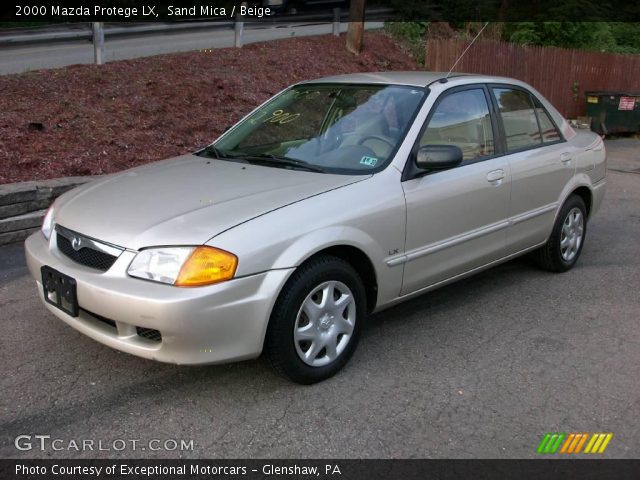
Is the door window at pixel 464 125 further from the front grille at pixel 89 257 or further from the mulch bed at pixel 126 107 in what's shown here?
the mulch bed at pixel 126 107

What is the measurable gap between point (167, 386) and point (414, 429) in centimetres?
133

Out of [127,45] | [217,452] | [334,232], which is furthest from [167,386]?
[127,45]

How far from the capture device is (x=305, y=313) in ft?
11.5

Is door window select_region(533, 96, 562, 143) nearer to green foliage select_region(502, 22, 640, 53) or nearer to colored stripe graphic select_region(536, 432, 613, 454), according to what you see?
colored stripe graphic select_region(536, 432, 613, 454)

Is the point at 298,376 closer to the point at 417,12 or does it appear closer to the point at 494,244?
the point at 494,244

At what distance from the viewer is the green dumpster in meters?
15.1

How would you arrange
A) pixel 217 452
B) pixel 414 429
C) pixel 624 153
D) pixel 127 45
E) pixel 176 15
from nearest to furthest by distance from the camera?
pixel 217 452 < pixel 414 429 < pixel 127 45 < pixel 624 153 < pixel 176 15

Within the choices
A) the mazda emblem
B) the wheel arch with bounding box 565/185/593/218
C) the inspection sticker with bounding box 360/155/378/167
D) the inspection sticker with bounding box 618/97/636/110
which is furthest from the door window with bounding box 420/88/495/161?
the inspection sticker with bounding box 618/97/636/110

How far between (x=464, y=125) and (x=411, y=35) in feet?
41.5

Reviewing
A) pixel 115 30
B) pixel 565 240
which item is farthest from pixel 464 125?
pixel 115 30

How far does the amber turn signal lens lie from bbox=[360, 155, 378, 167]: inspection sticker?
1210mm

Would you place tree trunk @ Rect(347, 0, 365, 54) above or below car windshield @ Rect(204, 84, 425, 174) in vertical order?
above
